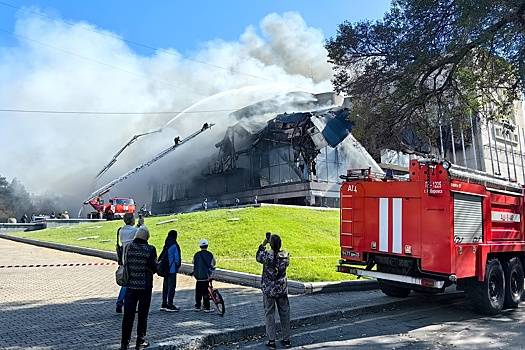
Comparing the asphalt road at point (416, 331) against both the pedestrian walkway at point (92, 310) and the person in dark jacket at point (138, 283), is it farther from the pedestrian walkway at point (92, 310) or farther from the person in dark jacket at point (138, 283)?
the person in dark jacket at point (138, 283)

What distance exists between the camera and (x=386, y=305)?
987 cm

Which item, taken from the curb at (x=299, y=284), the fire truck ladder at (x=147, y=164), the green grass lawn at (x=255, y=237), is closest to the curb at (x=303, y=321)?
the curb at (x=299, y=284)

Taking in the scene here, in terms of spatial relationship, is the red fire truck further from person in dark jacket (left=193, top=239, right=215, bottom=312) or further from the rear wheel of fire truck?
person in dark jacket (left=193, top=239, right=215, bottom=312)

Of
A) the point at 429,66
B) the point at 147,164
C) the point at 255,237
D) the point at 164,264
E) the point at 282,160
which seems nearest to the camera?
the point at 164,264

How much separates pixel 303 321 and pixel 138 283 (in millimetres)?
3427

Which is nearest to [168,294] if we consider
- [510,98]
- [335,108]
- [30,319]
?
[30,319]

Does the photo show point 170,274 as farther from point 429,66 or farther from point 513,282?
point 429,66

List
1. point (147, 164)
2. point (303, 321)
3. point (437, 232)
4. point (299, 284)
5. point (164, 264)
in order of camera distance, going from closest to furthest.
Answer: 1. point (303, 321)
2. point (164, 264)
3. point (437, 232)
4. point (299, 284)
5. point (147, 164)

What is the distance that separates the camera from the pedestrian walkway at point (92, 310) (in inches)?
255

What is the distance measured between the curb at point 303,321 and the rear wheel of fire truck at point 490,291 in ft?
4.72

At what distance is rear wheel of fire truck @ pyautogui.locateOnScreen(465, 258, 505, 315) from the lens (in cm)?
913

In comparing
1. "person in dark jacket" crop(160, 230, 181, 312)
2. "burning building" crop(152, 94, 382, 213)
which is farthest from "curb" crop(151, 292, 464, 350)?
"burning building" crop(152, 94, 382, 213)

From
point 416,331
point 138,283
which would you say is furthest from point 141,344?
point 416,331

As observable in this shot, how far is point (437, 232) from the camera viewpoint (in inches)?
340
